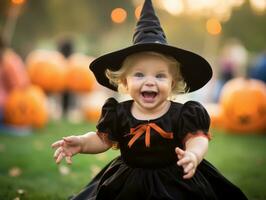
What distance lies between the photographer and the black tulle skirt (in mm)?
3057

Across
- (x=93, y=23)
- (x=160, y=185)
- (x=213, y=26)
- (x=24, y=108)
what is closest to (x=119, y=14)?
(x=93, y=23)

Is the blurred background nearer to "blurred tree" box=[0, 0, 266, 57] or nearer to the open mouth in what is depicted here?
"blurred tree" box=[0, 0, 266, 57]

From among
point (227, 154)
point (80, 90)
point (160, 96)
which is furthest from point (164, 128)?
point (80, 90)

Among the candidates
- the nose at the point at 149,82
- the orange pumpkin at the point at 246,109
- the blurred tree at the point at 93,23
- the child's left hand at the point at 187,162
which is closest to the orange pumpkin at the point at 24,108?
the blurred tree at the point at 93,23

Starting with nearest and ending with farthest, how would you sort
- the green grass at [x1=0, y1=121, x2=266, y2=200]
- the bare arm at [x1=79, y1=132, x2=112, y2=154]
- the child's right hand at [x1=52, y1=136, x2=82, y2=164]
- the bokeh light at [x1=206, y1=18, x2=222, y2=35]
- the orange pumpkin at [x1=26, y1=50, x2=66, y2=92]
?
1. the child's right hand at [x1=52, y1=136, x2=82, y2=164]
2. the bare arm at [x1=79, y1=132, x2=112, y2=154]
3. the green grass at [x1=0, y1=121, x2=266, y2=200]
4. the bokeh light at [x1=206, y1=18, x2=222, y2=35]
5. the orange pumpkin at [x1=26, y1=50, x2=66, y2=92]

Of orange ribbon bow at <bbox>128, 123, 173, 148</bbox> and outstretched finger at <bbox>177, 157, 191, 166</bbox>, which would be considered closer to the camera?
outstretched finger at <bbox>177, 157, 191, 166</bbox>

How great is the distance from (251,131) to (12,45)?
6.52 metres

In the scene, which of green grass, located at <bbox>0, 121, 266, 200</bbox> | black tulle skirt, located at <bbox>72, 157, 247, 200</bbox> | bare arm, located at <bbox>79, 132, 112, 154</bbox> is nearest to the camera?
black tulle skirt, located at <bbox>72, 157, 247, 200</bbox>

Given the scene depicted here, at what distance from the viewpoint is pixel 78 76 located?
1039 centimetres

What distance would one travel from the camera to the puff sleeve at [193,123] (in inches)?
122

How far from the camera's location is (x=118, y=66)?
135 inches

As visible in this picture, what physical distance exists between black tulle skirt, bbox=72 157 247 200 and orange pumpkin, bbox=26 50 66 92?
6.60 m

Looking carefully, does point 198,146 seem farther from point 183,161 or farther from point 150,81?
point 150,81

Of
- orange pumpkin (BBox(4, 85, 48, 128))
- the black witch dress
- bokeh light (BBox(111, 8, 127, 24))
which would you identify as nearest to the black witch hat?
the black witch dress
